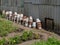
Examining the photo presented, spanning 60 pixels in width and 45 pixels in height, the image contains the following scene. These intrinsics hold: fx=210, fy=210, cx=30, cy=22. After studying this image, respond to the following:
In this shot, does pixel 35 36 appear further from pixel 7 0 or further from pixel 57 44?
pixel 7 0

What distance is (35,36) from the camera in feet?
19.9

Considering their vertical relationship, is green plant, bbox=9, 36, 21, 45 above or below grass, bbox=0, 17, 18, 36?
below

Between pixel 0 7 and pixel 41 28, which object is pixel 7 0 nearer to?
pixel 0 7

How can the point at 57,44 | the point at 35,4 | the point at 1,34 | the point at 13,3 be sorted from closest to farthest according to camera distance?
the point at 57,44 < the point at 1,34 < the point at 35,4 < the point at 13,3

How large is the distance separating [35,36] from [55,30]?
1.69 m

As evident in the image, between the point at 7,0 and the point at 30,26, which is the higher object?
the point at 7,0

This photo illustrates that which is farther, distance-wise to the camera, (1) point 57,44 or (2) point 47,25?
(2) point 47,25

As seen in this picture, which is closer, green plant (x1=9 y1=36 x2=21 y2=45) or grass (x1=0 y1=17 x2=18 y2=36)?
green plant (x1=9 y1=36 x2=21 y2=45)

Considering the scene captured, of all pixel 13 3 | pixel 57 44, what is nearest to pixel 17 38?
pixel 57 44

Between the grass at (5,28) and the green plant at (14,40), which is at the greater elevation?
the grass at (5,28)

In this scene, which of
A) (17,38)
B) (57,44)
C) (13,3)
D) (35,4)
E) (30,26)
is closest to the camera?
(57,44)

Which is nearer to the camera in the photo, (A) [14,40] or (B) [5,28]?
(A) [14,40]

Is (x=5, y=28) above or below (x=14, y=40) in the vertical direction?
above

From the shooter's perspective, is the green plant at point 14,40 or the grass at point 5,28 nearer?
the green plant at point 14,40
